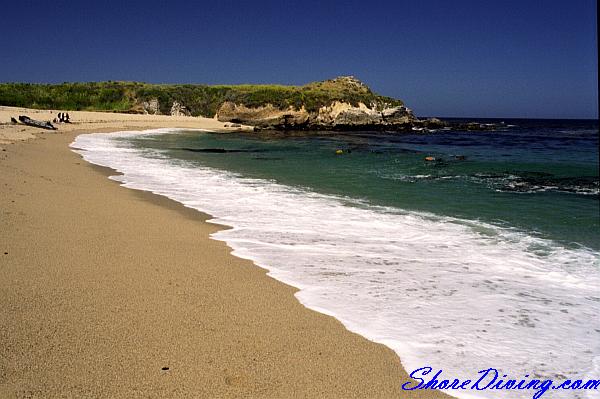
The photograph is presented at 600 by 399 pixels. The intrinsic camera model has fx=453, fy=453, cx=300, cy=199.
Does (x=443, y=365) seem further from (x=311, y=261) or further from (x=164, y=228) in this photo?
(x=164, y=228)

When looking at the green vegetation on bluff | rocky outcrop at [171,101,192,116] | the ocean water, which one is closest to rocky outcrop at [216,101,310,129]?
the green vegetation on bluff

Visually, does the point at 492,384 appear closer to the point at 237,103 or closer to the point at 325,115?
the point at 325,115

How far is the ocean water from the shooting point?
3.76 metres

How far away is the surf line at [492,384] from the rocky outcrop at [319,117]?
53.5 m

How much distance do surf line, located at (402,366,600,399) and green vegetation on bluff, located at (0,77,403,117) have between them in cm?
5424

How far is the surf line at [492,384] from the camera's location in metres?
3.16

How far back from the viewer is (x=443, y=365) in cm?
342

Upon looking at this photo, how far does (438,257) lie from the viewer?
629 centimetres

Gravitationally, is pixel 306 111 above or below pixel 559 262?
above

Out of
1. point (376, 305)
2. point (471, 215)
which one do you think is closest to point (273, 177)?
point (471, 215)

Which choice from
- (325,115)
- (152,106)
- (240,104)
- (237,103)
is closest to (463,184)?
(325,115)

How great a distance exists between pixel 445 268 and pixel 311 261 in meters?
1.72

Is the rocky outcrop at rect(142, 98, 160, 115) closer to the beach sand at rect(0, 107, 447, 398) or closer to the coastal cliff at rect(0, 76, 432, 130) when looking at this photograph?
the coastal cliff at rect(0, 76, 432, 130)

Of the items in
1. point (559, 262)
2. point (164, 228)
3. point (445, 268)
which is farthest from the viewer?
point (164, 228)
